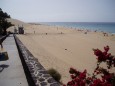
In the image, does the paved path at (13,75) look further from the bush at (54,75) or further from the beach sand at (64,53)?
the beach sand at (64,53)

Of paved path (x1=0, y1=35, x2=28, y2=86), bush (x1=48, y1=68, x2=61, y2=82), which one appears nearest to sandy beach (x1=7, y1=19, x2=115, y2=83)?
bush (x1=48, y1=68, x2=61, y2=82)

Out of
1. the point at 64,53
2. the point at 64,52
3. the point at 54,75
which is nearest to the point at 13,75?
the point at 54,75

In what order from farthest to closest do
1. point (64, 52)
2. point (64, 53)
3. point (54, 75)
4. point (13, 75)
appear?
point (64, 52) → point (64, 53) → point (54, 75) → point (13, 75)

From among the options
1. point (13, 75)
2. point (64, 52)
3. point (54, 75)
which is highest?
point (13, 75)

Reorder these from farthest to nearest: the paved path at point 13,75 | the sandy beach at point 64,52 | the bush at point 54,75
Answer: the sandy beach at point 64,52
the bush at point 54,75
the paved path at point 13,75

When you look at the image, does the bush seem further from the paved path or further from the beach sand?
the paved path

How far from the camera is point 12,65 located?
28.9 feet

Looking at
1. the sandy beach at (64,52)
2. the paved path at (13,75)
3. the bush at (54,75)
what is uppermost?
the paved path at (13,75)

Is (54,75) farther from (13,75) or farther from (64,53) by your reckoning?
(64,53)

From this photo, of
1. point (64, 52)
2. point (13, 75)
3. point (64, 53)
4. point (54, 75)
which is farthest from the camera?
point (64, 52)

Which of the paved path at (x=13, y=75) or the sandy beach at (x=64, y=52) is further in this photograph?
the sandy beach at (x=64, y=52)

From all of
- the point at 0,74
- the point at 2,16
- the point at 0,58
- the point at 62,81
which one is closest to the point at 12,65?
the point at 0,58

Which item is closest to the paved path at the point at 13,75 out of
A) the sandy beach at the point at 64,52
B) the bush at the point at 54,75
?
the bush at the point at 54,75

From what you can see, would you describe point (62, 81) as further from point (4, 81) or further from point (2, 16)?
point (2, 16)
